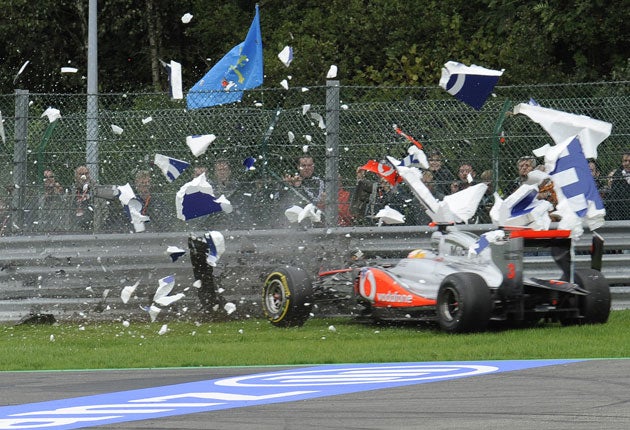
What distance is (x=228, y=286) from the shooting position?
14.1 meters

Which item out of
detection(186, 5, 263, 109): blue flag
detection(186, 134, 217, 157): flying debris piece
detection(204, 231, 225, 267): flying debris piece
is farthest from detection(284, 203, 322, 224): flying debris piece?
detection(186, 5, 263, 109): blue flag

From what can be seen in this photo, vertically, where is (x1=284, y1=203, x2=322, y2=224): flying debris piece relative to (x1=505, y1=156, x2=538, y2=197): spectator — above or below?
below

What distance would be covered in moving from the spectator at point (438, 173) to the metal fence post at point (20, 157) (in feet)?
13.8

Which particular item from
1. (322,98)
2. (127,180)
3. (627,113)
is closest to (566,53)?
(322,98)

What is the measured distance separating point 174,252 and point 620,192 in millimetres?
4689

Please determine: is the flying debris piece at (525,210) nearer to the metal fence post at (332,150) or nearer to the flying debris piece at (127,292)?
the metal fence post at (332,150)

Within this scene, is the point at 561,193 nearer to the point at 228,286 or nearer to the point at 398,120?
the point at 398,120

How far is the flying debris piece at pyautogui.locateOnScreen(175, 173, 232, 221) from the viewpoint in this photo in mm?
13797

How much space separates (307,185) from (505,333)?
3.07 metres

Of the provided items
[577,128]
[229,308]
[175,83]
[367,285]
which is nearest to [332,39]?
[175,83]

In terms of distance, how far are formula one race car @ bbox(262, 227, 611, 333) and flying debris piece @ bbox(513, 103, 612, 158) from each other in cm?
95

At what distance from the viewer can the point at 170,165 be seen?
14141 mm

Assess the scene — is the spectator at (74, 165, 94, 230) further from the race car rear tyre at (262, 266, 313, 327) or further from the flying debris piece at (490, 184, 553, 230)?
the flying debris piece at (490, 184, 553, 230)

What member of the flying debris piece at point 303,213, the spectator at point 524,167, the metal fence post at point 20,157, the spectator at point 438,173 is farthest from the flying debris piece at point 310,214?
the metal fence post at point 20,157
